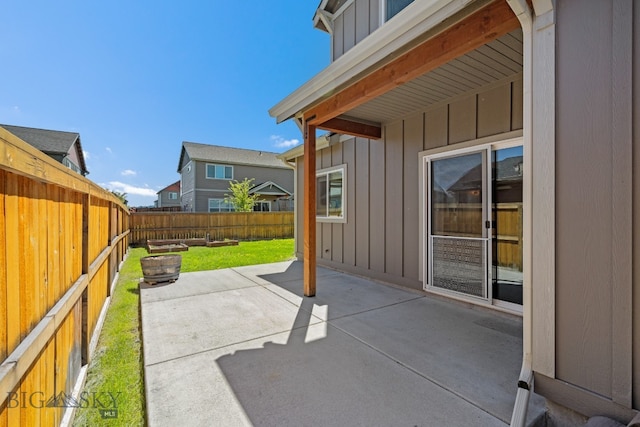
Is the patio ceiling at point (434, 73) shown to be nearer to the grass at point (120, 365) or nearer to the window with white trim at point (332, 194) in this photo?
the window with white trim at point (332, 194)

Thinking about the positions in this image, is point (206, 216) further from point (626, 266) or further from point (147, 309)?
point (626, 266)

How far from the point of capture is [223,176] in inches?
824

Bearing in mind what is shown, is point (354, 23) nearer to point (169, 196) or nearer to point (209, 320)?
point (209, 320)

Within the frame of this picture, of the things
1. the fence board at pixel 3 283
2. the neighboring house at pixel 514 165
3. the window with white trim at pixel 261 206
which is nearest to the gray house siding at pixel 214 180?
the window with white trim at pixel 261 206

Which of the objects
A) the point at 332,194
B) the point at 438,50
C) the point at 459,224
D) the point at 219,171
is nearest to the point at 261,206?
the point at 219,171

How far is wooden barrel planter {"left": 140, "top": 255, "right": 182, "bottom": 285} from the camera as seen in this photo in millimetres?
4992

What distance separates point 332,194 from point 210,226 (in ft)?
25.9

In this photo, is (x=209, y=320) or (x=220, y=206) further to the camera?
(x=220, y=206)

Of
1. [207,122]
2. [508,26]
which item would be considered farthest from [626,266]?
[207,122]

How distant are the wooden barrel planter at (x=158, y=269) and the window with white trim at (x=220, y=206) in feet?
50.9

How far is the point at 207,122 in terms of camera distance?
26891 mm

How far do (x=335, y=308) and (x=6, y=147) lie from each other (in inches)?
138

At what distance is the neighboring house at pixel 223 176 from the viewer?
20.0m

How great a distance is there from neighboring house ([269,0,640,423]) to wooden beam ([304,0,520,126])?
A: 0.4 inches
